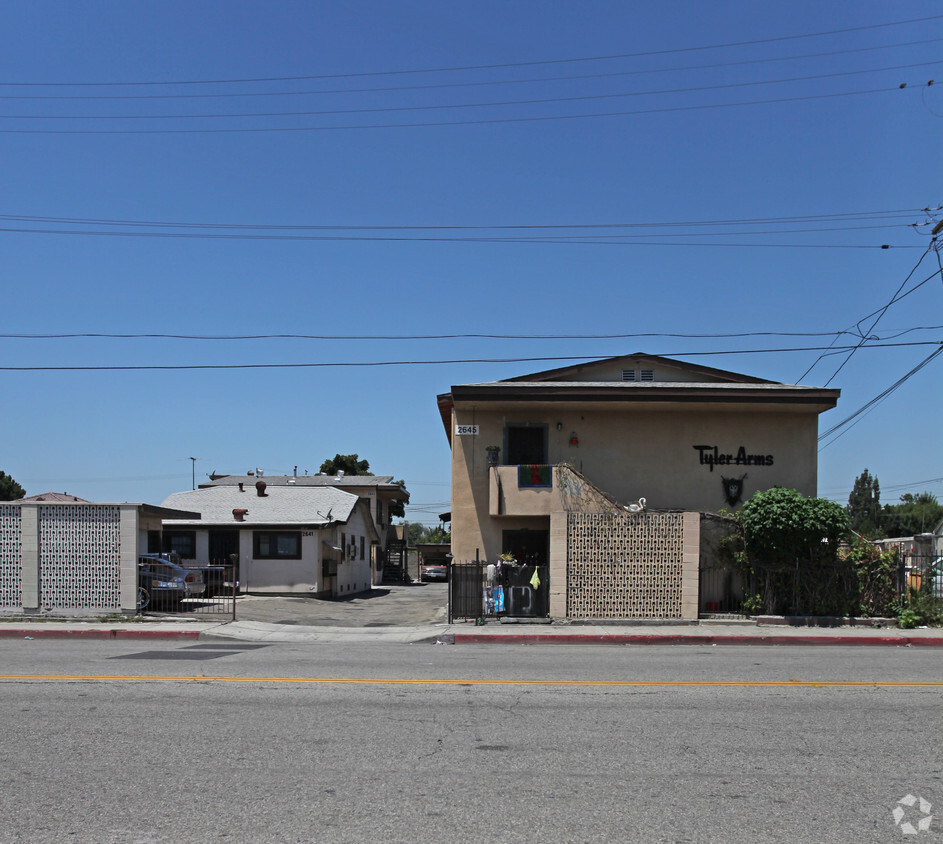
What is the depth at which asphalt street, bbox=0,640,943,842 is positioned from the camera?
18.1 feet

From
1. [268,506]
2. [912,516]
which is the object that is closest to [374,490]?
[268,506]

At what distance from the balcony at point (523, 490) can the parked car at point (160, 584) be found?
8.43 metres

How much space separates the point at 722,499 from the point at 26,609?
18642 millimetres

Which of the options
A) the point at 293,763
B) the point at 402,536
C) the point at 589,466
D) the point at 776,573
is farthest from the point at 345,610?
the point at 402,536

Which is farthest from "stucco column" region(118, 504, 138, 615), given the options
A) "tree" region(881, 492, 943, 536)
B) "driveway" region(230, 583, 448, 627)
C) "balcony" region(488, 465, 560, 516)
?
"tree" region(881, 492, 943, 536)

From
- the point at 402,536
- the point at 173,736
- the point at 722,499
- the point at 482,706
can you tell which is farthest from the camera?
the point at 402,536

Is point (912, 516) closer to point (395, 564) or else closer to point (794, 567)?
point (395, 564)

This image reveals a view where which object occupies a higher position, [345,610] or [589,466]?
[589,466]

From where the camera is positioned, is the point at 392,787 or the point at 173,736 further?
the point at 173,736

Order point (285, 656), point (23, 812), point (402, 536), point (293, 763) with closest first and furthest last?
1. point (23, 812)
2. point (293, 763)
3. point (285, 656)
4. point (402, 536)

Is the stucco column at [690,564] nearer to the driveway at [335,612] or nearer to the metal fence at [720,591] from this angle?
the metal fence at [720,591]

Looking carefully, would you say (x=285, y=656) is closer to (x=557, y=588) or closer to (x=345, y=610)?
(x=557, y=588)

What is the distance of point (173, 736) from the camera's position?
779 centimetres

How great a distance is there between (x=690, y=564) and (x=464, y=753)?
14181 mm
